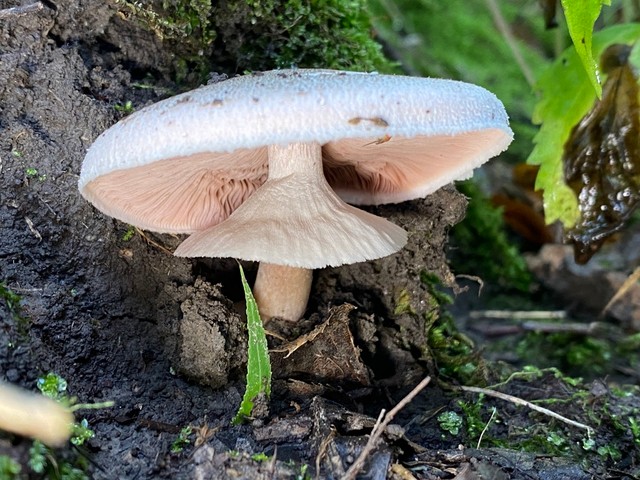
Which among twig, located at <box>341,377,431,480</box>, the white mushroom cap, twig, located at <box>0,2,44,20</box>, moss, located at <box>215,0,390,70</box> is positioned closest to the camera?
the white mushroom cap

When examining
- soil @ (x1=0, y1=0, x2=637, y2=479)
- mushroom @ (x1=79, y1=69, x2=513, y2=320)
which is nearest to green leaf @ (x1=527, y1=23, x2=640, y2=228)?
soil @ (x1=0, y1=0, x2=637, y2=479)

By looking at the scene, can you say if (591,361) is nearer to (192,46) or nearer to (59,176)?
(192,46)

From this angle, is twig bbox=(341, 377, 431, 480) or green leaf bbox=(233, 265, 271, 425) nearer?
twig bbox=(341, 377, 431, 480)

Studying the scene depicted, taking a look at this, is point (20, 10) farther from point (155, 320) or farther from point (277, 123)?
point (277, 123)

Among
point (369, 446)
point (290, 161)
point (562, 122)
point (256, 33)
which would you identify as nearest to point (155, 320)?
point (290, 161)

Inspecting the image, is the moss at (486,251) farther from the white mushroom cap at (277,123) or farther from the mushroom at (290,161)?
the white mushroom cap at (277,123)

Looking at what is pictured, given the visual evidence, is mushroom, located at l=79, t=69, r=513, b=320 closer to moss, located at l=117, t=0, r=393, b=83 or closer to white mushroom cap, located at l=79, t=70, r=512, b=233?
white mushroom cap, located at l=79, t=70, r=512, b=233

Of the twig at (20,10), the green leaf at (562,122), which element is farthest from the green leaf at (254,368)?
the green leaf at (562,122)
